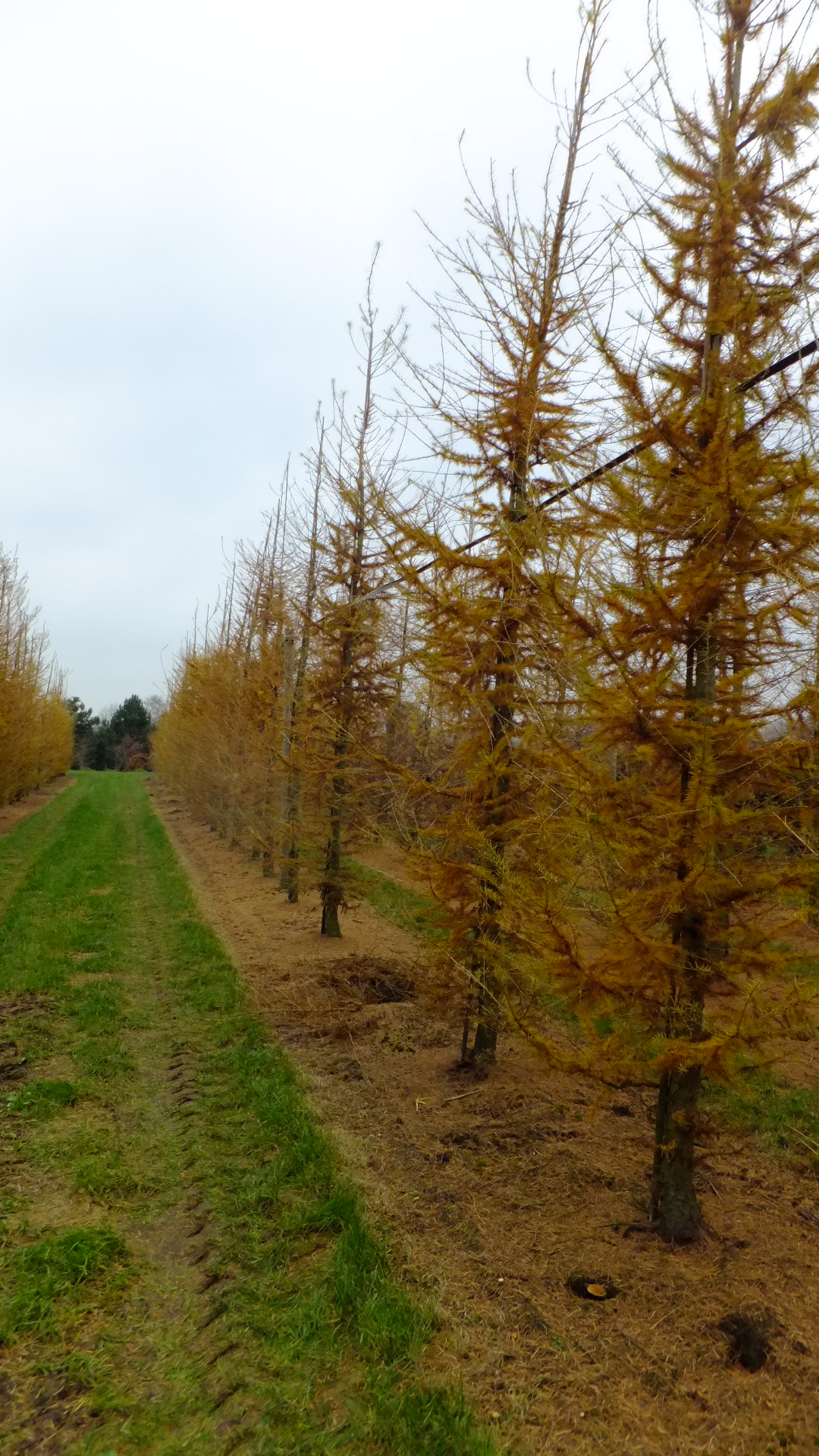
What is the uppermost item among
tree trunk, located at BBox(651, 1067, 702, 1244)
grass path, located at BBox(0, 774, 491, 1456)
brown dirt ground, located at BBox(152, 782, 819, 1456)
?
tree trunk, located at BBox(651, 1067, 702, 1244)

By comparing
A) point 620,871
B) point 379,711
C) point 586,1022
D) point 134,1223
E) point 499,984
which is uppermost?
point 379,711

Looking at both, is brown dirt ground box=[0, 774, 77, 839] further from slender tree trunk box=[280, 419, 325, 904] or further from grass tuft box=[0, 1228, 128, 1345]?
grass tuft box=[0, 1228, 128, 1345]

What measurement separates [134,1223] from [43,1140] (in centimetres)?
114

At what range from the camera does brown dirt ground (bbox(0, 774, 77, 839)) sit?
2467 centimetres

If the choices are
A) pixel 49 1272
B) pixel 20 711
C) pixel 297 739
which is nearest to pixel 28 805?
pixel 20 711

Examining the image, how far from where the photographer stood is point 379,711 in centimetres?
1071

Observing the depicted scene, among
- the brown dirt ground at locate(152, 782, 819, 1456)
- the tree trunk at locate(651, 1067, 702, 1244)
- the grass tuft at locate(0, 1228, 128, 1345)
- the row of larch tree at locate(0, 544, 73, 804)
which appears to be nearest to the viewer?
the brown dirt ground at locate(152, 782, 819, 1456)

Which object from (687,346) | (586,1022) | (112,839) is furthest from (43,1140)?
(112,839)

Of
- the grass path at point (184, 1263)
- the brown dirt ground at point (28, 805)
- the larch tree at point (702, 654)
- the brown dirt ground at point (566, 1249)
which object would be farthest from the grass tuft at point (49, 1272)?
the brown dirt ground at point (28, 805)

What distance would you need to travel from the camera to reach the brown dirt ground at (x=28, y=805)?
24672 millimetres

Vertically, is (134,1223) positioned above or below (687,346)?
below

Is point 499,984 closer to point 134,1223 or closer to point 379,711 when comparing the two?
point 134,1223

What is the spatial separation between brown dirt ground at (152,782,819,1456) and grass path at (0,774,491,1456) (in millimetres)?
238

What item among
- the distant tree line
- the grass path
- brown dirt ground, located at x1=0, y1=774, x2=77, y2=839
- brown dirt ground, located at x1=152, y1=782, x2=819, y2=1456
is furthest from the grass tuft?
the distant tree line
